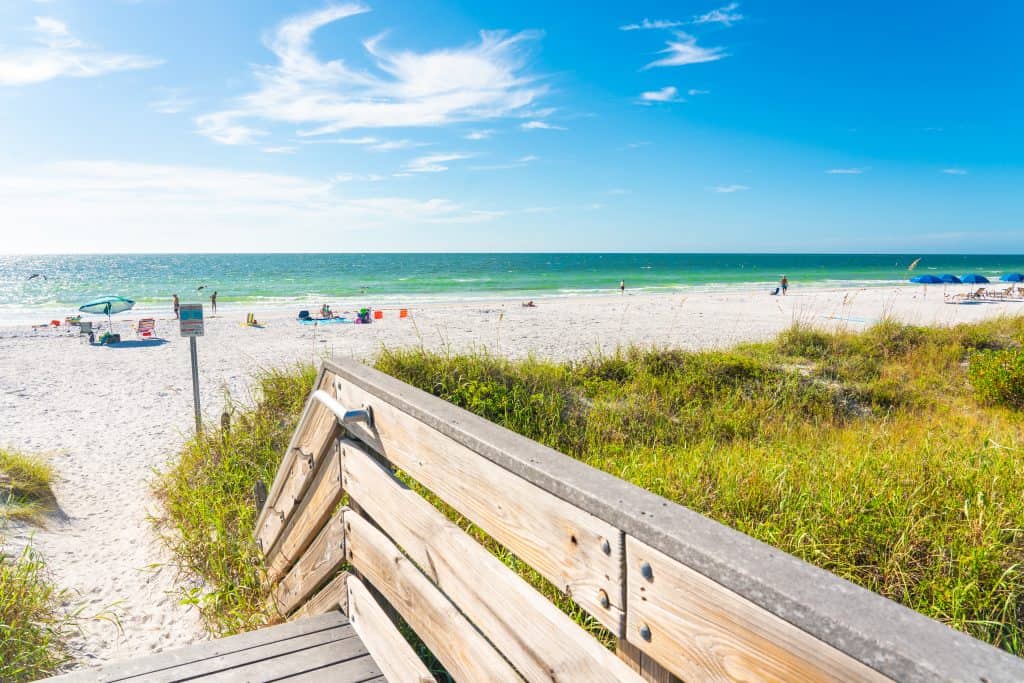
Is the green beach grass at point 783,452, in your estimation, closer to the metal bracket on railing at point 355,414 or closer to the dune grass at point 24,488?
the dune grass at point 24,488

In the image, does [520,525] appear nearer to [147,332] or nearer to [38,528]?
[38,528]

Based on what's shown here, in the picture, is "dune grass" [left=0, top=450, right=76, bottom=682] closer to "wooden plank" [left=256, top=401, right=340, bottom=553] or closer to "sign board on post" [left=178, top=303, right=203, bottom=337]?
"wooden plank" [left=256, top=401, right=340, bottom=553]

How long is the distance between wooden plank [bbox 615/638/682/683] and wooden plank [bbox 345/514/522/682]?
14.3 inches

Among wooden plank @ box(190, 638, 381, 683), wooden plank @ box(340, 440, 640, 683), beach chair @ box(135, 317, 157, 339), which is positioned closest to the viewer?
wooden plank @ box(340, 440, 640, 683)

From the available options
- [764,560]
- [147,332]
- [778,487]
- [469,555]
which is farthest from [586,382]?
[147,332]

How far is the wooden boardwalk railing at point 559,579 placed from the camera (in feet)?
2.35

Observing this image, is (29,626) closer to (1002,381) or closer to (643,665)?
(643,665)

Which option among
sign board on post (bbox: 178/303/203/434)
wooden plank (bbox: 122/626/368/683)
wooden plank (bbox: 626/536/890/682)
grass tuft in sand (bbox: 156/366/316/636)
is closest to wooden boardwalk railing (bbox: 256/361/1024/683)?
wooden plank (bbox: 626/536/890/682)

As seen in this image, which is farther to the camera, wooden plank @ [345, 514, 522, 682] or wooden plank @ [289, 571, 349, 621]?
wooden plank @ [289, 571, 349, 621]

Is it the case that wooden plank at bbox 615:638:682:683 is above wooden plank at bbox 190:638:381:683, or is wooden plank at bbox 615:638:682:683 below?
above

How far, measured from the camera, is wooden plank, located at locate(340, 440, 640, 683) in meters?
1.12

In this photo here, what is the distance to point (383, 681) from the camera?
215 cm

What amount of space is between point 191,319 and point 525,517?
6922 millimetres

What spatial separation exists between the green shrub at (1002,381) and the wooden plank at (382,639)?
7460mm
